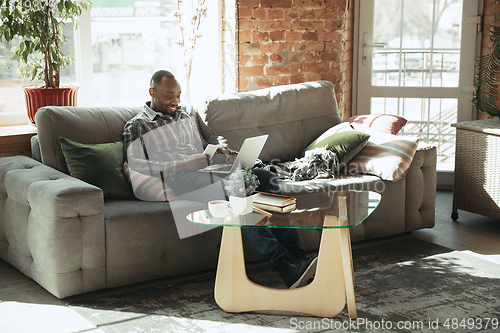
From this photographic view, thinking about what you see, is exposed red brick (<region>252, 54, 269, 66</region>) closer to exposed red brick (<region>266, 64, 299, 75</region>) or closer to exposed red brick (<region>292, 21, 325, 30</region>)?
exposed red brick (<region>266, 64, 299, 75</region>)

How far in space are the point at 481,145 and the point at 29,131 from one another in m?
2.93

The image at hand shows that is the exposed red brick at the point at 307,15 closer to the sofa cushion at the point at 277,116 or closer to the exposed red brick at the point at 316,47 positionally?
the exposed red brick at the point at 316,47

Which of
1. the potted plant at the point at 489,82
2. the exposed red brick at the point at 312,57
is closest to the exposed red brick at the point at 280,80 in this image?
the exposed red brick at the point at 312,57

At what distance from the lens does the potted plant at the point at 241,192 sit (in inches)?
94.5

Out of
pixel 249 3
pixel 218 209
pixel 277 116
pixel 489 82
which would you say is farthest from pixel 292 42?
pixel 218 209

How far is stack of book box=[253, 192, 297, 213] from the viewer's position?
2418mm

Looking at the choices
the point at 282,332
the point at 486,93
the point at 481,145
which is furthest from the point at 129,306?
the point at 486,93

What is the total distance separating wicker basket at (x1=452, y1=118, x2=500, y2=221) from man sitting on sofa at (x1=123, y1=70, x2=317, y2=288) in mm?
1586

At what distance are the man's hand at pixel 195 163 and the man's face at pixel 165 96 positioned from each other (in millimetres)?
364

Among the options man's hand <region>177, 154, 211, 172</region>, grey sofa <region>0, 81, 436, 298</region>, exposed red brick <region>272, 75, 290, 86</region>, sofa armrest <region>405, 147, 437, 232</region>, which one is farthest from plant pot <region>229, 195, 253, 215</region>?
exposed red brick <region>272, 75, 290, 86</region>

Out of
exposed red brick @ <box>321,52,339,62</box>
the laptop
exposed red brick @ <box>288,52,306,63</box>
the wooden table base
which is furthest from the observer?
exposed red brick @ <box>321,52,339,62</box>

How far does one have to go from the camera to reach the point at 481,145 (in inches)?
148

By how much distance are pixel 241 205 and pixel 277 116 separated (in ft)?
4.79

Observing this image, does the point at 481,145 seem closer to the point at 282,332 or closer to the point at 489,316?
the point at 489,316
